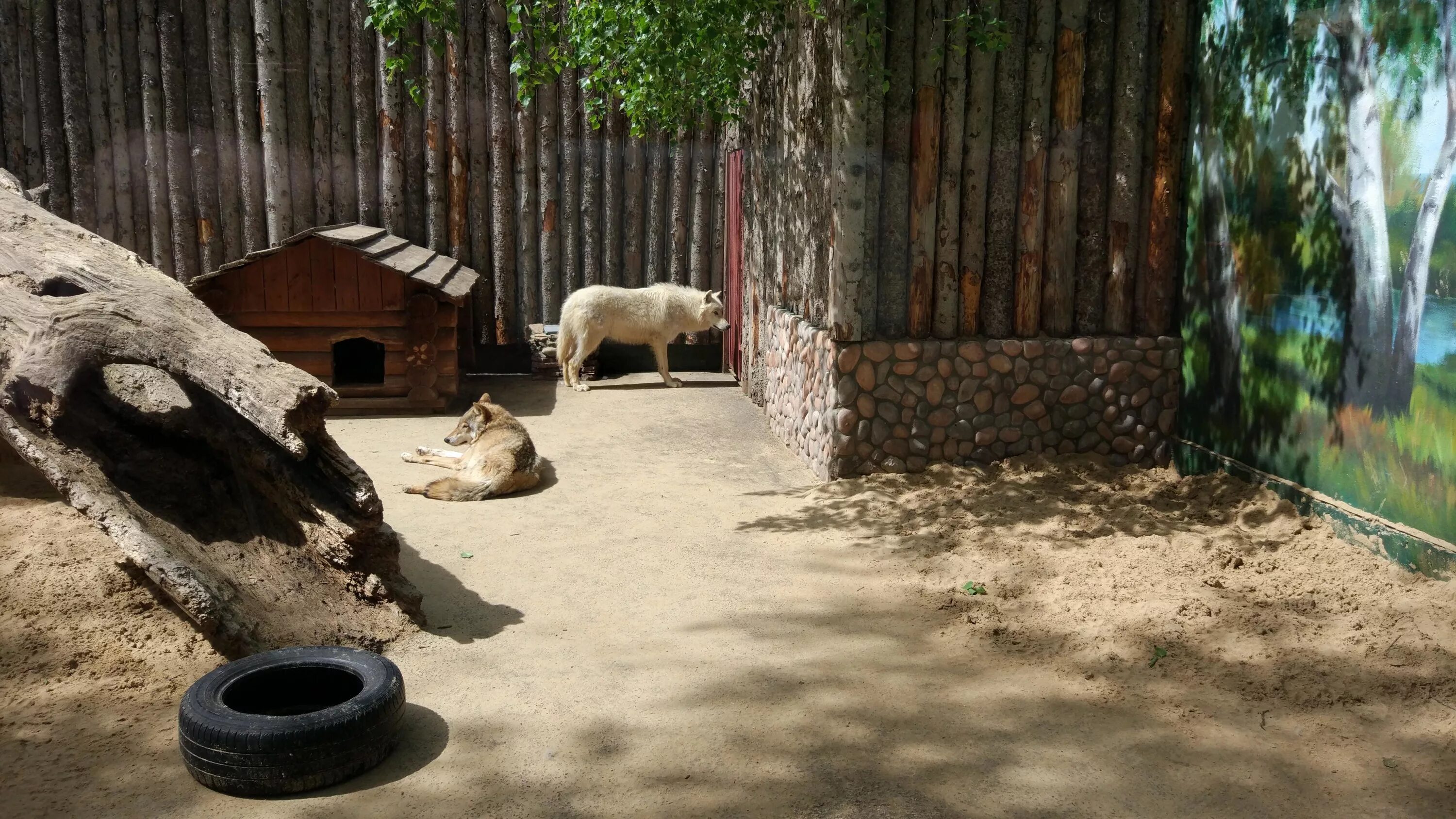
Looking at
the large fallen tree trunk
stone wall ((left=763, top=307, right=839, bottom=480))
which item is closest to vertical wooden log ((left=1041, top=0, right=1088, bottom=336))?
stone wall ((left=763, top=307, right=839, bottom=480))

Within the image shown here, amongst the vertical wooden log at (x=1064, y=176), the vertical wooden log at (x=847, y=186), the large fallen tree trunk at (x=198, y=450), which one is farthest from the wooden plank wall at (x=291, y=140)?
the large fallen tree trunk at (x=198, y=450)

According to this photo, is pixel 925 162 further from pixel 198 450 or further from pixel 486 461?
pixel 198 450

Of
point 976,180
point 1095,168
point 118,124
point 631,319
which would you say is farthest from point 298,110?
point 1095,168

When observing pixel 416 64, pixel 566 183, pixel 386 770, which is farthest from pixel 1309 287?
pixel 416 64

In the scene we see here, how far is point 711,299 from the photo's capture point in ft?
36.2

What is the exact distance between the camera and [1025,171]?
6.81 m

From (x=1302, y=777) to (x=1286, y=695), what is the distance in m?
0.59

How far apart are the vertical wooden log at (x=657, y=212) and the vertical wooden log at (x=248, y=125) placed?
3773 mm

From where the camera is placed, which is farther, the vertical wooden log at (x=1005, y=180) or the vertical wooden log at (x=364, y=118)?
the vertical wooden log at (x=364, y=118)

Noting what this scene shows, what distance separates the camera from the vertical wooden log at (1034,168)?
21.9ft

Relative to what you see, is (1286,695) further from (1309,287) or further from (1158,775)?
(1309,287)

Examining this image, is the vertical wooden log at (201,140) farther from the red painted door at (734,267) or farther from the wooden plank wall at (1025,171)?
the wooden plank wall at (1025,171)

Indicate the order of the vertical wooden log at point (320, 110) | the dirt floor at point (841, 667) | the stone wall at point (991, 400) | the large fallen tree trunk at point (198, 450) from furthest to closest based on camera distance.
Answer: the vertical wooden log at point (320, 110)
the stone wall at point (991, 400)
the large fallen tree trunk at point (198, 450)
the dirt floor at point (841, 667)

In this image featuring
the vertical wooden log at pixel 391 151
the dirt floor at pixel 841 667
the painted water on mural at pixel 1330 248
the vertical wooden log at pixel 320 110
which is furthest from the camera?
the vertical wooden log at pixel 391 151
